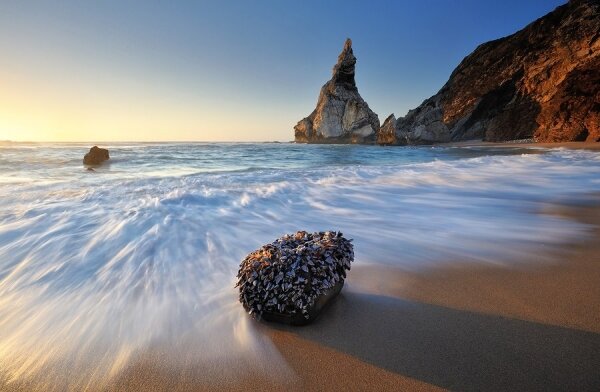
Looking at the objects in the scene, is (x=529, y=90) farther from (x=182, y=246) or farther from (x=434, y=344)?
(x=434, y=344)

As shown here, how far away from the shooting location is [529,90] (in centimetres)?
3766

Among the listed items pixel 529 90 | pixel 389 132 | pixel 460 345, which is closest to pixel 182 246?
pixel 460 345

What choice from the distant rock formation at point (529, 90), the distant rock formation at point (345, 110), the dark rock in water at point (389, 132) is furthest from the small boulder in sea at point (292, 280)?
the distant rock formation at point (345, 110)

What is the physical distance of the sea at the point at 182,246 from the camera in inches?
90.9

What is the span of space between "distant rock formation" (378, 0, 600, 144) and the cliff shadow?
30736 mm

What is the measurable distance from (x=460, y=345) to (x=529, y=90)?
4615 centimetres

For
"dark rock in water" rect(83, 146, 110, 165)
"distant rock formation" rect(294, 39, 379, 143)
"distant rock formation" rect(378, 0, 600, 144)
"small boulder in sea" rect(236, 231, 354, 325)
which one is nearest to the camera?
"small boulder in sea" rect(236, 231, 354, 325)

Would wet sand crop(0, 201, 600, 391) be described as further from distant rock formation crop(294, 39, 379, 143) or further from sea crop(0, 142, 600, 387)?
distant rock formation crop(294, 39, 379, 143)

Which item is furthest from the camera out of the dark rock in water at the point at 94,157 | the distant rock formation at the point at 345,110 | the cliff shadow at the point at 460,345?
the distant rock formation at the point at 345,110

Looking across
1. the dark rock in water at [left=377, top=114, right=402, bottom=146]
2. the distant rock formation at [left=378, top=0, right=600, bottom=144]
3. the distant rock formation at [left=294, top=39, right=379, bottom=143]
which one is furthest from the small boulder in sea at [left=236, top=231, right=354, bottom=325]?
the distant rock formation at [left=294, top=39, right=379, bottom=143]

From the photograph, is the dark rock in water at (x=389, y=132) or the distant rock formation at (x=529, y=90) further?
the dark rock in water at (x=389, y=132)

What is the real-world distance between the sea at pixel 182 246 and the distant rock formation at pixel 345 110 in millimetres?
66469

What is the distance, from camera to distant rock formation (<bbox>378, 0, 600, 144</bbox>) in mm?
25672

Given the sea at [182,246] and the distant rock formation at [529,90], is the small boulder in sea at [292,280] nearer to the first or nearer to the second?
the sea at [182,246]
